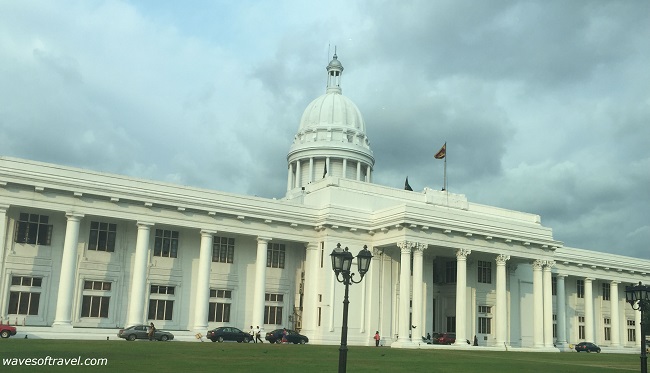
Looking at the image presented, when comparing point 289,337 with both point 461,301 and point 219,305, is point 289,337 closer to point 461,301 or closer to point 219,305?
point 219,305

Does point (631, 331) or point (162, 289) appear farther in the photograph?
point (631, 331)

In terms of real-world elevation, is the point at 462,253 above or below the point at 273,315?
above

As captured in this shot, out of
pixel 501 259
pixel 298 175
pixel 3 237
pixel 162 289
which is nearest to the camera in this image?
pixel 3 237

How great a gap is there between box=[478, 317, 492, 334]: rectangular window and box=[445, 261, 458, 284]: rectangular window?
4.50 metres

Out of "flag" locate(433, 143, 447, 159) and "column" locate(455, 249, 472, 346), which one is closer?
"column" locate(455, 249, 472, 346)

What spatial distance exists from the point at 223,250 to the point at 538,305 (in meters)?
28.9

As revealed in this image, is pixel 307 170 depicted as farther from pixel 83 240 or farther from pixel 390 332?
pixel 83 240

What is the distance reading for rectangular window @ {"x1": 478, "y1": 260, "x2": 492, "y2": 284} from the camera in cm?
6494

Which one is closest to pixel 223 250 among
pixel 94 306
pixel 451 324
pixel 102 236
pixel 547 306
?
pixel 102 236

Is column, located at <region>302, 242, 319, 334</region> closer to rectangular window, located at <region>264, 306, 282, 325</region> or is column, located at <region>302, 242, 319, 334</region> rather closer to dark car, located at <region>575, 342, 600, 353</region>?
rectangular window, located at <region>264, 306, 282, 325</region>

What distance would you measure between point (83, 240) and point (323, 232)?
19.1 meters

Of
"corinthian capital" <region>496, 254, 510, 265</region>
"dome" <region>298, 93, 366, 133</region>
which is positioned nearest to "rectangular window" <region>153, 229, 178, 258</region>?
"corinthian capital" <region>496, 254, 510, 265</region>

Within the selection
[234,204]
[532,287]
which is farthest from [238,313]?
[532,287]

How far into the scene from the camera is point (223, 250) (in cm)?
5616
